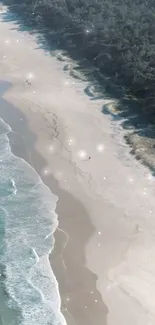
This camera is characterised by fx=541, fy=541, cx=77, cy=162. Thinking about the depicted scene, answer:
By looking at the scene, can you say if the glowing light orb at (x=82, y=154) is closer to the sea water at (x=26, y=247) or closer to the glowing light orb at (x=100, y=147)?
the glowing light orb at (x=100, y=147)

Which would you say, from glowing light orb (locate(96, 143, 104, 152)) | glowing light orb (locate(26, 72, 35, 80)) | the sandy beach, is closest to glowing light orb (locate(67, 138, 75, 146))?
the sandy beach

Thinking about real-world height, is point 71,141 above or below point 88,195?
below

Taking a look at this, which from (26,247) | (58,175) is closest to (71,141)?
(58,175)

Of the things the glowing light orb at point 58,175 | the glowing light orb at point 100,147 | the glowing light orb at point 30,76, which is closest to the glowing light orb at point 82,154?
the glowing light orb at point 100,147

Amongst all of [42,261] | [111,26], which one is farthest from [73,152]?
[111,26]

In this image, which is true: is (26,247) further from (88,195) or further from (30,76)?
(30,76)

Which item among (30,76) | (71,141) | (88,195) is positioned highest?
(88,195)
